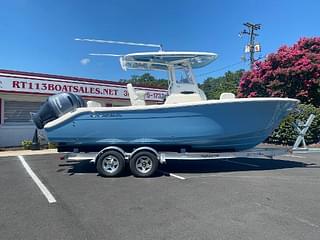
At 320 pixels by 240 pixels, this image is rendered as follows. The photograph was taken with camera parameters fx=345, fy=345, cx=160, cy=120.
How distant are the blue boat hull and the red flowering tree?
36.5 feet

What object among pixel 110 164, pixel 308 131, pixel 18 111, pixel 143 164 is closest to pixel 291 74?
pixel 308 131

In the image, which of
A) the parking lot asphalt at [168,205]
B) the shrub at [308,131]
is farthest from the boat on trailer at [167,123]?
the shrub at [308,131]

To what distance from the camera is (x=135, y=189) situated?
23.4ft

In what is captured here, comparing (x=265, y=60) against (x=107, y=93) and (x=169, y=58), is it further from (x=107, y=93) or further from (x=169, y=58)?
(x=169, y=58)

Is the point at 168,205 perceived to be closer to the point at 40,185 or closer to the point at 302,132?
the point at 40,185

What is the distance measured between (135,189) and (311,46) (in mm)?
18523

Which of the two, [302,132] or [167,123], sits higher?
[167,123]

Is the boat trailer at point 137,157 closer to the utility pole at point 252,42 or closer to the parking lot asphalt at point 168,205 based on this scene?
the parking lot asphalt at point 168,205

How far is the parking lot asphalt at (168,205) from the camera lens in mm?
4574

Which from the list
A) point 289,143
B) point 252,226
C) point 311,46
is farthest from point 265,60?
point 252,226

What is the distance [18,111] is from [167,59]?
412 inches

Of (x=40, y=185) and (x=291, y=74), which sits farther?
(x=291, y=74)

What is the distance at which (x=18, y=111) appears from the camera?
17.3m

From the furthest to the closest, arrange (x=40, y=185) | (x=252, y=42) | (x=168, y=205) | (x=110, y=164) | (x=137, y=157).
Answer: (x=252, y=42) → (x=110, y=164) → (x=137, y=157) → (x=40, y=185) → (x=168, y=205)
